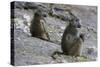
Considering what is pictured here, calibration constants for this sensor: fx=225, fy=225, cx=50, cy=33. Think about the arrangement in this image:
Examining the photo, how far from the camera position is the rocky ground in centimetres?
254

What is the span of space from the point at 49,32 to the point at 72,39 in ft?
1.06

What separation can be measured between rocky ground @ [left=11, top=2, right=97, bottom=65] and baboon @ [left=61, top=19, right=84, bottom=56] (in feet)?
0.18

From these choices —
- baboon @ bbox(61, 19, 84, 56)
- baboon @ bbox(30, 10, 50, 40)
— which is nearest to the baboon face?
baboon @ bbox(61, 19, 84, 56)

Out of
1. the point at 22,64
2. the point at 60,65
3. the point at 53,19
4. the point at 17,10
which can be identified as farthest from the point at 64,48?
the point at 17,10

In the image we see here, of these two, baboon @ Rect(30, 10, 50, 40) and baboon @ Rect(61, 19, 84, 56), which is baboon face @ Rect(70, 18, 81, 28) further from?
baboon @ Rect(30, 10, 50, 40)

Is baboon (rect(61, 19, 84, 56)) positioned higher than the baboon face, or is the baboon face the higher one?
the baboon face

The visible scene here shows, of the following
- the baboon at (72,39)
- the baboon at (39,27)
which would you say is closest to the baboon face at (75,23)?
the baboon at (72,39)

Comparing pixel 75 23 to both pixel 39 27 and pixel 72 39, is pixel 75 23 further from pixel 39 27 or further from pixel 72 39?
pixel 39 27

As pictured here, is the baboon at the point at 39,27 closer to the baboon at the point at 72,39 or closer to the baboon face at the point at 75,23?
the baboon at the point at 72,39

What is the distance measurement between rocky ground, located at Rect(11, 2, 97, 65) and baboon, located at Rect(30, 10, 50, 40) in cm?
4

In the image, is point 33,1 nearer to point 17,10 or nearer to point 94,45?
point 17,10

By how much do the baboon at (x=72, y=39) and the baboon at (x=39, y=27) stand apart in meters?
0.26

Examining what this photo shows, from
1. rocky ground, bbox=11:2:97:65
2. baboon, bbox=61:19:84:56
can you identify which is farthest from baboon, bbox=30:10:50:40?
baboon, bbox=61:19:84:56

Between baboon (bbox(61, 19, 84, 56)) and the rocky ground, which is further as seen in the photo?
baboon (bbox(61, 19, 84, 56))
